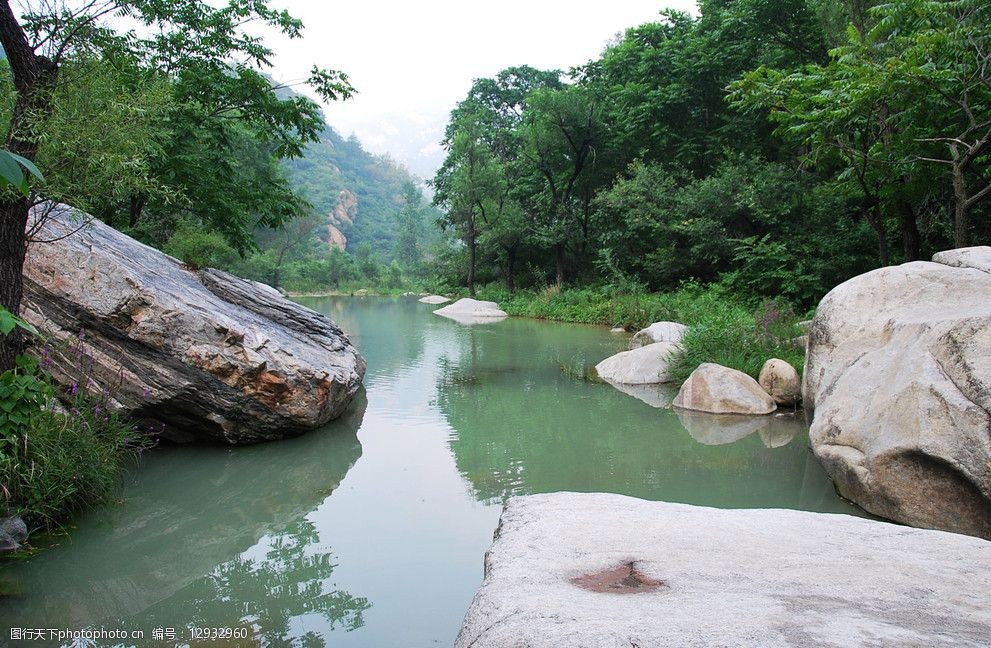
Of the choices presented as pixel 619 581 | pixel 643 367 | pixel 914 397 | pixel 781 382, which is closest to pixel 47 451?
pixel 619 581

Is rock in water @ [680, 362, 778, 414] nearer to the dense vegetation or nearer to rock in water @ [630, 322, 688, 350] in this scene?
rock in water @ [630, 322, 688, 350]

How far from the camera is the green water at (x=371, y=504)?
10.7ft

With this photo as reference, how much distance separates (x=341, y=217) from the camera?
72.8m

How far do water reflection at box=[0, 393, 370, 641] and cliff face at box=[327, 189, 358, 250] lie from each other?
6272cm

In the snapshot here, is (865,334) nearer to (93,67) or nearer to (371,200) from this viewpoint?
(93,67)

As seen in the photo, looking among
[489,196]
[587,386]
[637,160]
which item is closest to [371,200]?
[489,196]

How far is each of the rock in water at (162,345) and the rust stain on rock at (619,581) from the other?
4.21m

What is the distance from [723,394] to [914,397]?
12.0 ft

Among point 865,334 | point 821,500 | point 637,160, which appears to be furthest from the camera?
point 637,160

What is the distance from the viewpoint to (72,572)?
3.56 metres

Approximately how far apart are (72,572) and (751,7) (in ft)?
65.5

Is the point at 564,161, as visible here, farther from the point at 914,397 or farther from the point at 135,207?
the point at 914,397

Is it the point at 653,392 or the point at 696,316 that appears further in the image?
the point at 696,316

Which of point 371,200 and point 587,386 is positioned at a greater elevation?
point 371,200
